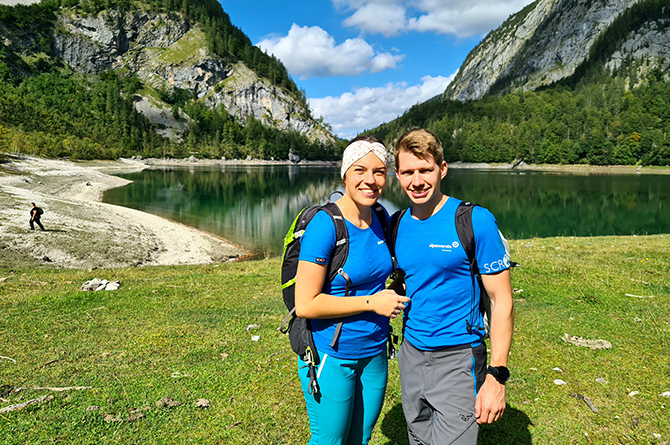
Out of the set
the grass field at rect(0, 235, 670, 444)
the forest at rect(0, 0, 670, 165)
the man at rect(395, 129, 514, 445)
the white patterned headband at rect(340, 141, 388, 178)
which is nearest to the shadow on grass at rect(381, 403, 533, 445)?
the grass field at rect(0, 235, 670, 444)

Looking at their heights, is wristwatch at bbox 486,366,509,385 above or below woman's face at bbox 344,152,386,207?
below

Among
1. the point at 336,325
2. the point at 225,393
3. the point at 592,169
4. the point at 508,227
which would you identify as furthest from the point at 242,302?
the point at 592,169

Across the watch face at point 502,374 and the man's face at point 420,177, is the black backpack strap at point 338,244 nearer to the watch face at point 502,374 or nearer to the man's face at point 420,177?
the man's face at point 420,177

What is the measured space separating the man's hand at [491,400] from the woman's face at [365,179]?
4.67 feet

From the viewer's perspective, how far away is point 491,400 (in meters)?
2.27

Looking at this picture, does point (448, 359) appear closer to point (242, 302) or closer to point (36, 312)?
point (242, 302)

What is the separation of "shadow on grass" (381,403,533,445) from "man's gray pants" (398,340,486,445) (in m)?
2.10

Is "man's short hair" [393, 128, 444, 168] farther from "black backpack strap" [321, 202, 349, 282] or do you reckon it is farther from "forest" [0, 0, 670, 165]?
"forest" [0, 0, 670, 165]

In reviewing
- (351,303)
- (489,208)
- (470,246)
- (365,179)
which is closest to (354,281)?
(351,303)

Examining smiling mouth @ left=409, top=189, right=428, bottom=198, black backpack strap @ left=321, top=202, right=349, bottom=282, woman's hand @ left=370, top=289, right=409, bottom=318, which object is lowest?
woman's hand @ left=370, top=289, right=409, bottom=318

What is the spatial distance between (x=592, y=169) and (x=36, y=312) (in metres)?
163

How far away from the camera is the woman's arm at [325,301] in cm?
232

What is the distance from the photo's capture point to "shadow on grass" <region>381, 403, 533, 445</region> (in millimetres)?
4320

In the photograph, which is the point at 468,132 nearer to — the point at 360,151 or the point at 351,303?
the point at 360,151
